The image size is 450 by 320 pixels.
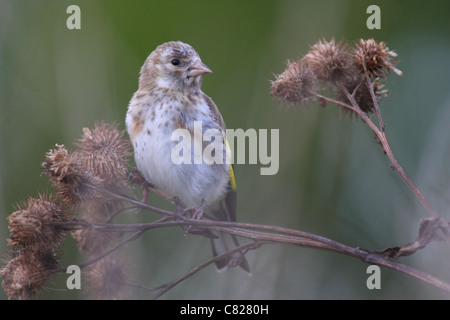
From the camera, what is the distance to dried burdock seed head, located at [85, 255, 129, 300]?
1.80 meters

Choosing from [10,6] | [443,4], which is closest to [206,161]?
[10,6]

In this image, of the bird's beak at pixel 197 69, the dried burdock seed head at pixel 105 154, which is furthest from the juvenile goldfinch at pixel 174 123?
the dried burdock seed head at pixel 105 154

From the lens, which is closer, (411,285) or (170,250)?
(411,285)

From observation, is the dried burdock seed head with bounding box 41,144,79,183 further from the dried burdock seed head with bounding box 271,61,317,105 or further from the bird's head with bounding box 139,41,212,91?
the bird's head with bounding box 139,41,212,91

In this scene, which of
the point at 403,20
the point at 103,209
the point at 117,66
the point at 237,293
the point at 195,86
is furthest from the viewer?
the point at 403,20

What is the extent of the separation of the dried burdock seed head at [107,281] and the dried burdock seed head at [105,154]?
0.30 metres

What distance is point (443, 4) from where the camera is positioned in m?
2.90

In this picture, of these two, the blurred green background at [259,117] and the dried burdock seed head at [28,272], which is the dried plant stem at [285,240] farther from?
the blurred green background at [259,117]

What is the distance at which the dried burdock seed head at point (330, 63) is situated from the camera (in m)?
1.83

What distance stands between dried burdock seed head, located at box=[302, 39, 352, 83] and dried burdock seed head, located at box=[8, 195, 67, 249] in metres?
0.98

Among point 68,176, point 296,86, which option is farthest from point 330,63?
point 68,176

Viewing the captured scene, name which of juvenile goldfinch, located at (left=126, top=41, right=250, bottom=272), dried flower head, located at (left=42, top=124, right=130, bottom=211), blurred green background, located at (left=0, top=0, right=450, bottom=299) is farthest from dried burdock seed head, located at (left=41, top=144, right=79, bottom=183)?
blurred green background, located at (left=0, top=0, right=450, bottom=299)

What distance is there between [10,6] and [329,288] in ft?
7.21

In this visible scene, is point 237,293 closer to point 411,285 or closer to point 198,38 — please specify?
point 411,285
